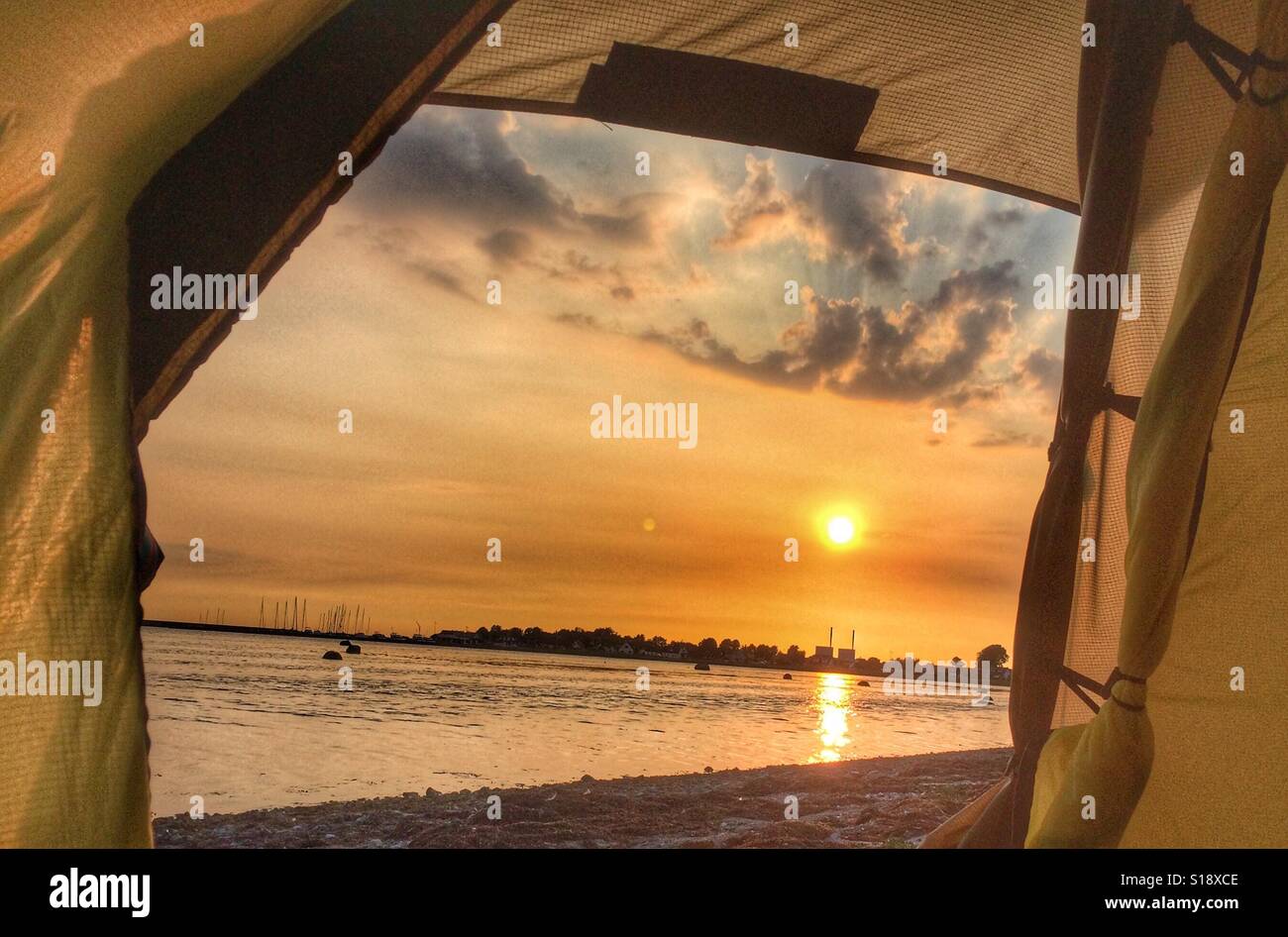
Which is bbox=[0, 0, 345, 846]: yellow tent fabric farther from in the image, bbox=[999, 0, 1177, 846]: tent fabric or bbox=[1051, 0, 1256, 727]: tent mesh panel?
bbox=[1051, 0, 1256, 727]: tent mesh panel

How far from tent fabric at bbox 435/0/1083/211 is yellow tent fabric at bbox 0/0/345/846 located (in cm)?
114

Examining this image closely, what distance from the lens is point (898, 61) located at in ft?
8.86

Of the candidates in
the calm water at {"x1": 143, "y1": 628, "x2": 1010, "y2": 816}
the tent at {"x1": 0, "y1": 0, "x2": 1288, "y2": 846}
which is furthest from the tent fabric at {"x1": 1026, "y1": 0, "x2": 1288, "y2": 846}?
the calm water at {"x1": 143, "y1": 628, "x2": 1010, "y2": 816}

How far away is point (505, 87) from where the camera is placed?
2.55 metres

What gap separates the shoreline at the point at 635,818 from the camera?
17.0 feet

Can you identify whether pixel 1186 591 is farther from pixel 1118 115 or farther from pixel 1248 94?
pixel 1118 115

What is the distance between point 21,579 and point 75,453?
0.20 m

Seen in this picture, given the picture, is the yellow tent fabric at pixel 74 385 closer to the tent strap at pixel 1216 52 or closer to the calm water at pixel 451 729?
the tent strap at pixel 1216 52

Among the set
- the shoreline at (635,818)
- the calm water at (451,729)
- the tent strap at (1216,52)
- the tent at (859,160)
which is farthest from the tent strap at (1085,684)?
the calm water at (451,729)

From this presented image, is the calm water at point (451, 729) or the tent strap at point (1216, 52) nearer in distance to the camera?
the tent strap at point (1216, 52)

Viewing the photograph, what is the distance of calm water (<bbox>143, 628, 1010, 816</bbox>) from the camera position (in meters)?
14.5

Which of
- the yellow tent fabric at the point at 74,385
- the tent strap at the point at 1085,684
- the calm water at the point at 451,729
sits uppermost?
the yellow tent fabric at the point at 74,385

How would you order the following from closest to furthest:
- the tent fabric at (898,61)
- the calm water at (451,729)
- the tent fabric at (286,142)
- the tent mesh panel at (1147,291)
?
the tent fabric at (286,142), the tent mesh panel at (1147,291), the tent fabric at (898,61), the calm water at (451,729)

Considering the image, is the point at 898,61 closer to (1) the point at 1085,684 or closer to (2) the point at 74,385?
(1) the point at 1085,684
